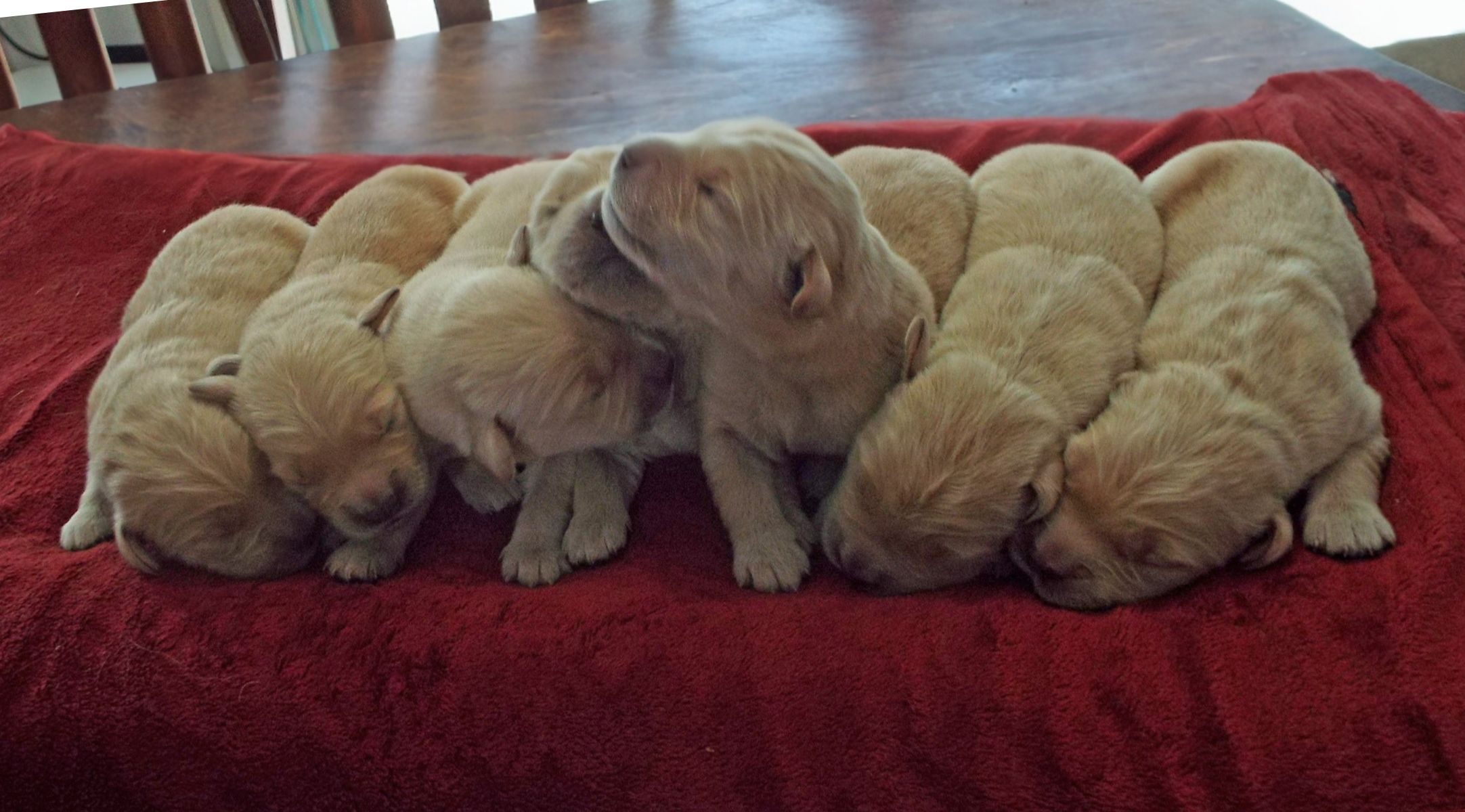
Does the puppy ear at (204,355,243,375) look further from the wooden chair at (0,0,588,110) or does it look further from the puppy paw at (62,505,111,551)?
the wooden chair at (0,0,588,110)

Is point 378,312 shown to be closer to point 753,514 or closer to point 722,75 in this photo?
point 753,514

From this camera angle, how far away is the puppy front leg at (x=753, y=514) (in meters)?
2.77

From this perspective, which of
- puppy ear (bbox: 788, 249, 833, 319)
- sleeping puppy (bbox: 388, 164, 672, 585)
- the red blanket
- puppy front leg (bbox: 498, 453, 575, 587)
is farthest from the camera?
puppy front leg (bbox: 498, 453, 575, 587)

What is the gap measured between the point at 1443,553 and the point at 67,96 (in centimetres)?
708

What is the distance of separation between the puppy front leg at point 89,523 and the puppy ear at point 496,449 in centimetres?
116

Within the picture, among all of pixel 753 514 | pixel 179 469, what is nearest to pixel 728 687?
pixel 753 514

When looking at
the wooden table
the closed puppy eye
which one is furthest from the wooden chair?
the closed puppy eye

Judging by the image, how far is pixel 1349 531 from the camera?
8.43 ft

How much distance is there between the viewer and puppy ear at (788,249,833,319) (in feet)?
7.68

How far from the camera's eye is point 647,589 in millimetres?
2678

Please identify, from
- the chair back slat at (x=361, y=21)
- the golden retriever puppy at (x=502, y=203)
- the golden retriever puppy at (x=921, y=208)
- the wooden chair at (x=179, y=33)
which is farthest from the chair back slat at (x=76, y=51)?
the golden retriever puppy at (x=921, y=208)

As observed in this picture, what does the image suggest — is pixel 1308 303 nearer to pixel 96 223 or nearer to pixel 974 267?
pixel 974 267

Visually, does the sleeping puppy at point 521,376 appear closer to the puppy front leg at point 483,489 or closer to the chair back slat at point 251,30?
the puppy front leg at point 483,489

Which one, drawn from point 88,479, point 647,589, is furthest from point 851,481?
point 88,479
